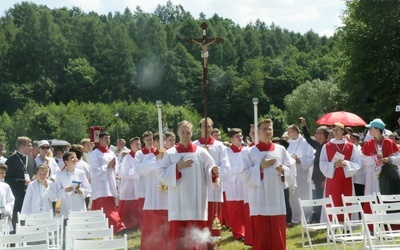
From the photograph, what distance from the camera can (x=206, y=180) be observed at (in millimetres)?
10297

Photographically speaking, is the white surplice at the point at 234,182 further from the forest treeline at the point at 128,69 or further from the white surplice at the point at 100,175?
the forest treeline at the point at 128,69

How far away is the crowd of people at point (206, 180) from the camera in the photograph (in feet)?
33.5

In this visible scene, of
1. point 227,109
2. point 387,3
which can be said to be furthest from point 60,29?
point 387,3

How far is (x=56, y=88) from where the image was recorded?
9131cm

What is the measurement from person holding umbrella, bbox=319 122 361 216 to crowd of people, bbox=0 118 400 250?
A: 18mm

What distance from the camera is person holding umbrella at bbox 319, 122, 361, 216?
514 inches

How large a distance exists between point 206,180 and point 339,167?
A: 371 centimetres

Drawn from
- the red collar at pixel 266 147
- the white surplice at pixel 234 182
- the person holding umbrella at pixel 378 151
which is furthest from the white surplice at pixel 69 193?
the person holding umbrella at pixel 378 151

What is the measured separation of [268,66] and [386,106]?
206 feet

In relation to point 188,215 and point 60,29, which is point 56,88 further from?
point 188,215

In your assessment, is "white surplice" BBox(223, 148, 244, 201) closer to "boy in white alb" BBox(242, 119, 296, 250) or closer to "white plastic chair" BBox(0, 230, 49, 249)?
"boy in white alb" BBox(242, 119, 296, 250)

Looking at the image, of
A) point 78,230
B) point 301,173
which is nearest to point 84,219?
point 78,230

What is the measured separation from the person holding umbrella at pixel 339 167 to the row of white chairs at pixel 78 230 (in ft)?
14.7

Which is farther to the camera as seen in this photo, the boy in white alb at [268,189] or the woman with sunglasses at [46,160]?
the woman with sunglasses at [46,160]
